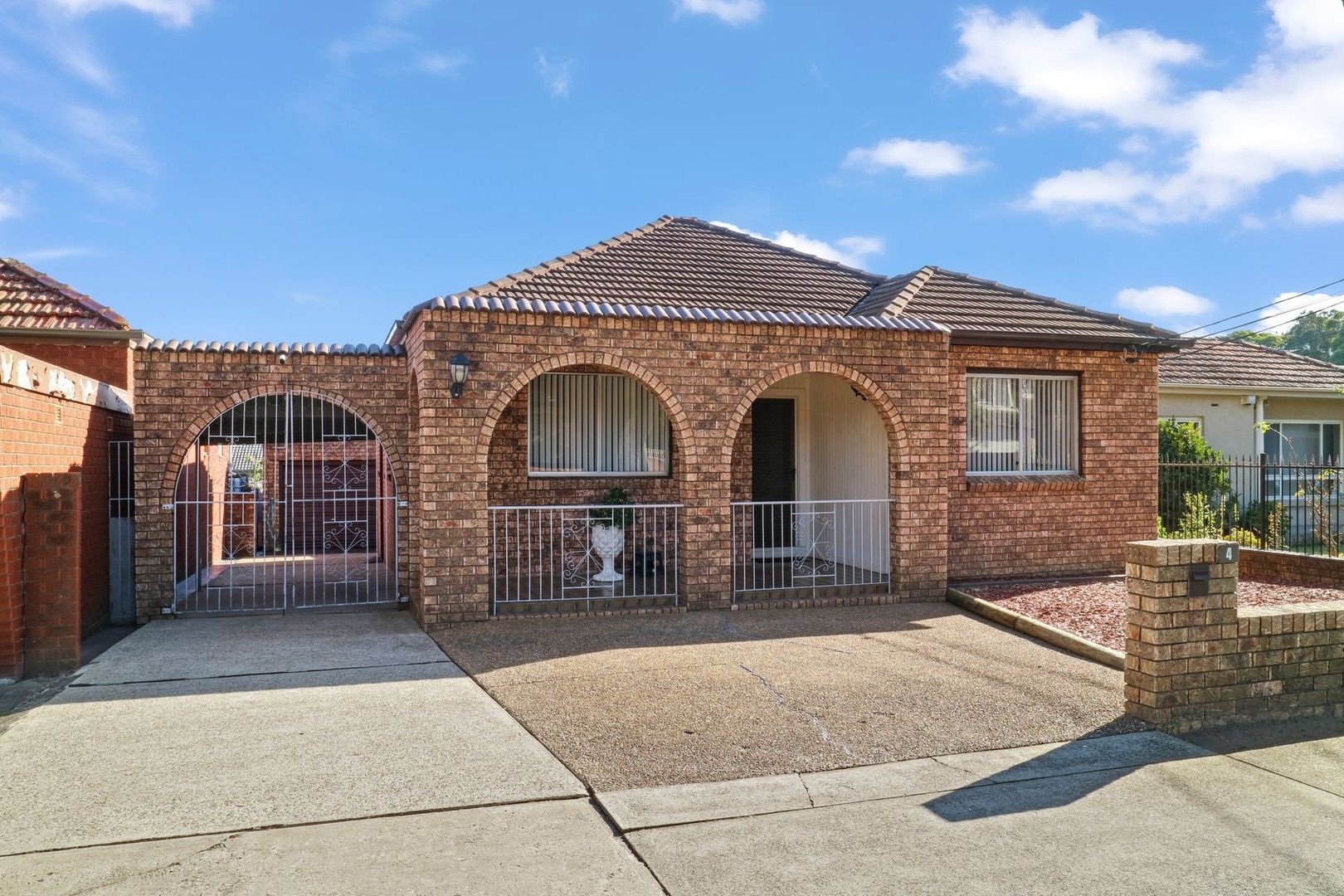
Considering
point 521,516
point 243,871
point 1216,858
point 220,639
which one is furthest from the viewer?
point 521,516

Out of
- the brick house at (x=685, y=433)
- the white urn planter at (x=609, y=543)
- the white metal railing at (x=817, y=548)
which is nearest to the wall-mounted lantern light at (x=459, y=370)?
the brick house at (x=685, y=433)

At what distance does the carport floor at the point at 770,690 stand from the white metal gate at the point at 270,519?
3136mm

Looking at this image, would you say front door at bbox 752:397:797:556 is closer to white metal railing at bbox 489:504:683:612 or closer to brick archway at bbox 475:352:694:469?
white metal railing at bbox 489:504:683:612

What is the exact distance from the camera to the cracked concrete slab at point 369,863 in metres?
3.47

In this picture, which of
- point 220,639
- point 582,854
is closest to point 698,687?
point 582,854

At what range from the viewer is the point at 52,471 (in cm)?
769

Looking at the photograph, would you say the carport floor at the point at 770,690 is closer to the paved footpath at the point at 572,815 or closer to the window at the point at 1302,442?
the paved footpath at the point at 572,815

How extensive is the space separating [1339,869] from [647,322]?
677 centimetres

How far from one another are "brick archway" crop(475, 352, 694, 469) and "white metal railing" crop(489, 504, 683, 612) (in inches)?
24.1

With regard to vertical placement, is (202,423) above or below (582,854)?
above

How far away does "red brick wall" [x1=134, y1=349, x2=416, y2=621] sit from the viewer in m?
9.28

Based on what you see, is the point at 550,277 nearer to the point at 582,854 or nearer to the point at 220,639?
the point at 220,639

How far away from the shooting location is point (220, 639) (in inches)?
320

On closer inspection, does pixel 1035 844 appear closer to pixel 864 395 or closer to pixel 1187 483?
pixel 864 395
